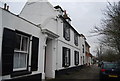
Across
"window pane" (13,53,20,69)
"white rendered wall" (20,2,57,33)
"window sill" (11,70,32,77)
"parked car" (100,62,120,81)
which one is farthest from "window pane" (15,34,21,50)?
"parked car" (100,62,120,81)

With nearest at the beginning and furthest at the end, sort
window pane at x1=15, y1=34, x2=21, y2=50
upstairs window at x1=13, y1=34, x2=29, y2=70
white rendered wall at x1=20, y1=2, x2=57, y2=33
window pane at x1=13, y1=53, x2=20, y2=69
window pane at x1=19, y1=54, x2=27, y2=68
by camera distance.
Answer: window pane at x1=13, y1=53, x2=20, y2=69 < upstairs window at x1=13, y1=34, x2=29, y2=70 < window pane at x1=15, y1=34, x2=21, y2=50 < window pane at x1=19, y1=54, x2=27, y2=68 < white rendered wall at x1=20, y1=2, x2=57, y2=33

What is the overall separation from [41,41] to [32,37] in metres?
1.46

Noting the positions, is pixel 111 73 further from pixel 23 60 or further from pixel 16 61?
pixel 16 61

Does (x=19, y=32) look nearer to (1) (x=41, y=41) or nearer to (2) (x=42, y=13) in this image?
(1) (x=41, y=41)

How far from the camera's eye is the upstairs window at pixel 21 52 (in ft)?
24.3

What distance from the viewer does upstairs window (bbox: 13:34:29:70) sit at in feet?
24.3

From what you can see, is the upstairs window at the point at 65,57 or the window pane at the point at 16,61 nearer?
the window pane at the point at 16,61

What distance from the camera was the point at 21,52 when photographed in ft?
25.5

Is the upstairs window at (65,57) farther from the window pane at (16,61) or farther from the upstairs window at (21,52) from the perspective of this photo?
the window pane at (16,61)

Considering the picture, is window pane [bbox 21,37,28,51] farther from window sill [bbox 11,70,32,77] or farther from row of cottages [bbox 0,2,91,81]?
window sill [bbox 11,70,32,77]

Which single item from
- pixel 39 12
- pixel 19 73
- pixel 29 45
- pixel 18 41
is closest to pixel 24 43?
pixel 29 45

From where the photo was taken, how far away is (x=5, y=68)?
20.1 ft

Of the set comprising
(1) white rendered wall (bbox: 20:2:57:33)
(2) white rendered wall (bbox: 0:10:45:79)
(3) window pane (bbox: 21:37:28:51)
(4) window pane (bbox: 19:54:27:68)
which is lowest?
(4) window pane (bbox: 19:54:27:68)

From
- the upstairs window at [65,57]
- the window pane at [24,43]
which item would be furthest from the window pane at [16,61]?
the upstairs window at [65,57]
